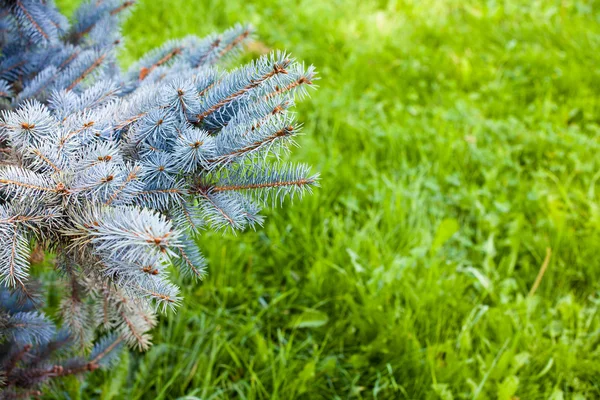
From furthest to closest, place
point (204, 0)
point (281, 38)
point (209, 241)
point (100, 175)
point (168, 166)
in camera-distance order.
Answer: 1. point (204, 0)
2. point (281, 38)
3. point (209, 241)
4. point (168, 166)
5. point (100, 175)

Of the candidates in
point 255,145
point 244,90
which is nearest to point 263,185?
point 255,145

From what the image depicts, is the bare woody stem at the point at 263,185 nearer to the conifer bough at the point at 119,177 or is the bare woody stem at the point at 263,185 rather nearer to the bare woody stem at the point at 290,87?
the conifer bough at the point at 119,177

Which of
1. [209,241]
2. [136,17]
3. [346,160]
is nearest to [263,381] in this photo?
[209,241]

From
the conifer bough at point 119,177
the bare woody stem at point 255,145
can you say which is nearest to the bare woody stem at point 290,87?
the conifer bough at point 119,177

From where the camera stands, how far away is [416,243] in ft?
7.97

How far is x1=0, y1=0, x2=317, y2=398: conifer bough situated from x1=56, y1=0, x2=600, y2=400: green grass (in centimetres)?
49

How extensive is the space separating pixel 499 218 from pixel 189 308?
1.48 metres

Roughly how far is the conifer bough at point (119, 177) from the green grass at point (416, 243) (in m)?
0.49

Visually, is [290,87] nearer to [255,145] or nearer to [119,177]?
[255,145]

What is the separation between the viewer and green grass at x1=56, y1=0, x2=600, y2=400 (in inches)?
76.5

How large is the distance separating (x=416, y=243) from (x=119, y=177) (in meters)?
1.65

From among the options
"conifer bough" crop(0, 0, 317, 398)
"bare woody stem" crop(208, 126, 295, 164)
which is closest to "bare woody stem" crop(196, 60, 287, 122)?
"conifer bough" crop(0, 0, 317, 398)

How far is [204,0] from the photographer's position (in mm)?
4129

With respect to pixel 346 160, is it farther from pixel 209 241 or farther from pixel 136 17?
pixel 136 17
